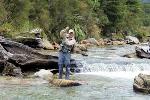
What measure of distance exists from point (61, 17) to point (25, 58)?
30.4 meters

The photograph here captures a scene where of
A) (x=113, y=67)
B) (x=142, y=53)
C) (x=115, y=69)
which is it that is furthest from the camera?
(x=142, y=53)

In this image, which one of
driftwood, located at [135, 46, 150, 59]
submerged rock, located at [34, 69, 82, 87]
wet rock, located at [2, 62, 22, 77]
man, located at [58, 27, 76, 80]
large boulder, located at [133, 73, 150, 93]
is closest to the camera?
large boulder, located at [133, 73, 150, 93]

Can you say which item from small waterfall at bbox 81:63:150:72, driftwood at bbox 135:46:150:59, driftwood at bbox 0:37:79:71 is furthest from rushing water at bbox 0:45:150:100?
driftwood at bbox 135:46:150:59

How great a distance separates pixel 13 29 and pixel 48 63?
2050cm

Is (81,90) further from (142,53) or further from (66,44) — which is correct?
(142,53)

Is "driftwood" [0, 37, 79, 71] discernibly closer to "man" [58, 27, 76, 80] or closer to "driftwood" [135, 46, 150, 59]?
"man" [58, 27, 76, 80]

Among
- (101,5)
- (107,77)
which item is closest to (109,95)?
(107,77)

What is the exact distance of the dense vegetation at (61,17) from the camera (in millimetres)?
48500

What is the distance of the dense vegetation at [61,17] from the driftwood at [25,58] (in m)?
14.1

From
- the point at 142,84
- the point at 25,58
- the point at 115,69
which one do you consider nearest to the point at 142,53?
the point at 115,69

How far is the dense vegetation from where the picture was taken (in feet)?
159

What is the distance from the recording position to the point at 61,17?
5516 centimetres

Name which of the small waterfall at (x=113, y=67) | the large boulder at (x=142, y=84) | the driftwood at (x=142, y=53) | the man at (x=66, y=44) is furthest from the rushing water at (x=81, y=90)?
the driftwood at (x=142, y=53)

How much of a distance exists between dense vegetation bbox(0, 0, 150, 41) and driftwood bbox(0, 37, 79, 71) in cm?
1411
